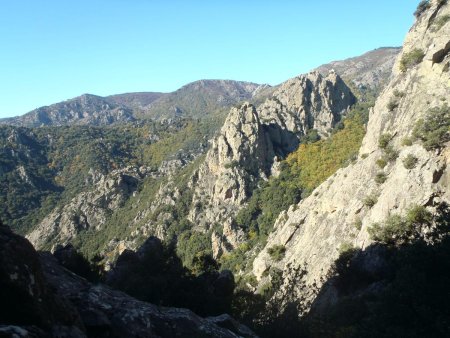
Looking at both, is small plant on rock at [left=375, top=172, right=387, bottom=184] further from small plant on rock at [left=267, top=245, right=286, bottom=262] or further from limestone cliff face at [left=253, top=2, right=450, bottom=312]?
small plant on rock at [left=267, top=245, right=286, bottom=262]

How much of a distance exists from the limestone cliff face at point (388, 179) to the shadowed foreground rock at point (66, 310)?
16712 mm

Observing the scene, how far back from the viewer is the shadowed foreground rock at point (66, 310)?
7.41 metres

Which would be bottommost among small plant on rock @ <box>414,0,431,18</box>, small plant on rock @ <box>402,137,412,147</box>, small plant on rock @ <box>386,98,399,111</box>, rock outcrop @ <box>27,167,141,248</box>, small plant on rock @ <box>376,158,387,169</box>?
rock outcrop @ <box>27,167,141,248</box>

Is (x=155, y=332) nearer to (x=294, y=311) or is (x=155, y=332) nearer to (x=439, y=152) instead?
(x=294, y=311)

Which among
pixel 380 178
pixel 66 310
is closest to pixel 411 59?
pixel 380 178

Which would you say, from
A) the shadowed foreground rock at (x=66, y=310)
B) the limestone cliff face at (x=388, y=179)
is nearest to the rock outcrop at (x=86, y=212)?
the limestone cliff face at (x=388, y=179)

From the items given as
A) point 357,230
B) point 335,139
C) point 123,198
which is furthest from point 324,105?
point 357,230

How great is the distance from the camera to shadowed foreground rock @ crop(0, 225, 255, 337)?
7.41 m

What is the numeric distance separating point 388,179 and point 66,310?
30.0 m

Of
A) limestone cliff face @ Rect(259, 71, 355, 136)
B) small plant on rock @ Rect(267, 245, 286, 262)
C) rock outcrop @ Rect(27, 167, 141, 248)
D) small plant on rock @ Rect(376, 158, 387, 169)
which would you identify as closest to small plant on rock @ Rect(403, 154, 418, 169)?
small plant on rock @ Rect(376, 158, 387, 169)

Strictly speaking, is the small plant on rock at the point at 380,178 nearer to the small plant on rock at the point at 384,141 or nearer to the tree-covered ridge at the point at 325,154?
the small plant on rock at the point at 384,141

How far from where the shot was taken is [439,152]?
28797mm

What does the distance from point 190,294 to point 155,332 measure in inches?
405

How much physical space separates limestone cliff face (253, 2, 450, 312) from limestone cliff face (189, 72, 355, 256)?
5725 centimetres
